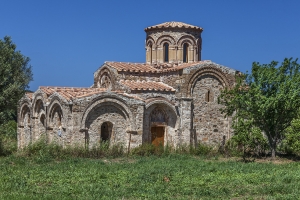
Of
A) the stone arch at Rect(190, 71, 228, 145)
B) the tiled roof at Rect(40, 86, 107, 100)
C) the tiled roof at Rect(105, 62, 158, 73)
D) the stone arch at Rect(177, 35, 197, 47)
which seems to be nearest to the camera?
the tiled roof at Rect(40, 86, 107, 100)

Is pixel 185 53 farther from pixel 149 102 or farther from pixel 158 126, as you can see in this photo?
pixel 158 126

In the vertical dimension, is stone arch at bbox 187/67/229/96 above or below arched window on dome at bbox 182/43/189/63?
below

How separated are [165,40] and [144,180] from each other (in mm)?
12816

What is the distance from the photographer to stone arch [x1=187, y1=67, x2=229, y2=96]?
22922 millimetres

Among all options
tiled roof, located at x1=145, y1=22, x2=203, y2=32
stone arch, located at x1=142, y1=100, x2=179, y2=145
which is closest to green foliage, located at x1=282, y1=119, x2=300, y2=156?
stone arch, located at x1=142, y1=100, x2=179, y2=145

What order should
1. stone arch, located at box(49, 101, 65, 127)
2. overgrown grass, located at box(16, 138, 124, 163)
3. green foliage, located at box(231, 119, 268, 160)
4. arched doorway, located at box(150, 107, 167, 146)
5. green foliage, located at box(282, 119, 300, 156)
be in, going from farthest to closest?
arched doorway, located at box(150, 107, 167, 146), stone arch, located at box(49, 101, 65, 127), green foliage, located at box(231, 119, 268, 160), green foliage, located at box(282, 119, 300, 156), overgrown grass, located at box(16, 138, 124, 163)

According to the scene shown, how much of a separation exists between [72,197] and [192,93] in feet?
42.0

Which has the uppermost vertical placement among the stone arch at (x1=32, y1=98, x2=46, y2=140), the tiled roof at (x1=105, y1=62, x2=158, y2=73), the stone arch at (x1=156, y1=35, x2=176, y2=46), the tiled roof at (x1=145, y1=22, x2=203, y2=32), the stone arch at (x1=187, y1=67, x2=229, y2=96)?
the tiled roof at (x1=145, y1=22, x2=203, y2=32)

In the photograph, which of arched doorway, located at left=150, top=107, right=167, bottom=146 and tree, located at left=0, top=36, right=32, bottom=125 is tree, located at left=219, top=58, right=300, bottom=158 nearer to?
arched doorway, located at left=150, top=107, right=167, bottom=146

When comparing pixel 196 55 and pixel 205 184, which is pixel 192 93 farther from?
pixel 205 184

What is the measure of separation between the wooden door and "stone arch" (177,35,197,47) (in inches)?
205

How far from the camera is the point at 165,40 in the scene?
25312 millimetres

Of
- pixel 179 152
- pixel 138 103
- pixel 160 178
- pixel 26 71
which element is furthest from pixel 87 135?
pixel 26 71

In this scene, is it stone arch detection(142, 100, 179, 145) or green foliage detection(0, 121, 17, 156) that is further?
stone arch detection(142, 100, 179, 145)
